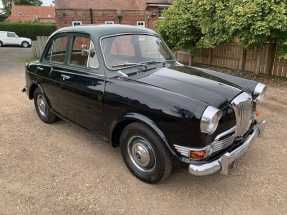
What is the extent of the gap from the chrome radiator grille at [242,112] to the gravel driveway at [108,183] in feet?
2.32

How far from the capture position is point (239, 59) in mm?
10250

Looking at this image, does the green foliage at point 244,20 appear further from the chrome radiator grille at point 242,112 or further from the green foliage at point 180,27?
the chrome radiator grille at point 242,112

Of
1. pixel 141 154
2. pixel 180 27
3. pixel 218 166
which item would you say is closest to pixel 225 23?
pixel 180 27

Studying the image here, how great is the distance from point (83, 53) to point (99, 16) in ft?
56.9

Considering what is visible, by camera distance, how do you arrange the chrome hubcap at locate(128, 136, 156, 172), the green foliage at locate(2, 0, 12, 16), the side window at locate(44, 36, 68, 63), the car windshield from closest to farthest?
the chrome hubcap at locate(128, 136, 156, 172) → the car windshield → the side window at locate(44, 36, 68, 63) → the green foliage at locate(2, 0, 12, 16)

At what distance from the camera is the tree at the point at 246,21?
23.2 ft

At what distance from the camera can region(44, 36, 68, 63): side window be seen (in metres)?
3.99

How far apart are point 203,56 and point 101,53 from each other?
9691 millimetres

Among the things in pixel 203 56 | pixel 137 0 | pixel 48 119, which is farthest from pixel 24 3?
pixel 48 119

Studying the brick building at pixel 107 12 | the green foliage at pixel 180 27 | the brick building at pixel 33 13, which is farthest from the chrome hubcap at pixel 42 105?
the brick building at pixel 33 13

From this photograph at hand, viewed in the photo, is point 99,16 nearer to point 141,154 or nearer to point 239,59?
point 239,59

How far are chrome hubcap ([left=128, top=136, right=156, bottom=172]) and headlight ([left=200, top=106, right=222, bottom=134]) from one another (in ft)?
2.54

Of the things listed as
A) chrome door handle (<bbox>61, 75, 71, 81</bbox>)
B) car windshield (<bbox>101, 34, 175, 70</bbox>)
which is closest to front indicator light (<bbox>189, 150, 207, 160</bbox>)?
car windshield (<bbox>101, 34, 175, 70</bbox>)

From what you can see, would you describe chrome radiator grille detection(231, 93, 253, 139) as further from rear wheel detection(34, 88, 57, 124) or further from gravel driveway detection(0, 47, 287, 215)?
rear wheel detection(34, 88, 57, 124)
